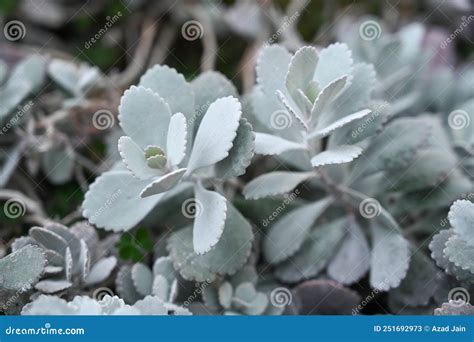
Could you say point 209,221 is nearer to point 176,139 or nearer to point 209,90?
point 176,139

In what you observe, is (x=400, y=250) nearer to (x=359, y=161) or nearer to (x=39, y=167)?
(x=359, y=161)

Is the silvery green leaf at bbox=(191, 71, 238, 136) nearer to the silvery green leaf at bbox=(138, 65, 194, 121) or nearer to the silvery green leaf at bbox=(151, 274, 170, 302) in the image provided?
the silvery green leaf at bbox=(138, 65, 194, 121)

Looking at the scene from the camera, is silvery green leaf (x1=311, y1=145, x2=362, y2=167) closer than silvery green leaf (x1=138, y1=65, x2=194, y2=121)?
Yes

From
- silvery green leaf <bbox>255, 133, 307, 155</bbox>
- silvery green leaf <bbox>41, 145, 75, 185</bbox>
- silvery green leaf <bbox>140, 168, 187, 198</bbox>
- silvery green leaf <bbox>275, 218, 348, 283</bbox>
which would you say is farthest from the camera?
silvery green leaf <bbox>41, 145, 75, 185</bbox>

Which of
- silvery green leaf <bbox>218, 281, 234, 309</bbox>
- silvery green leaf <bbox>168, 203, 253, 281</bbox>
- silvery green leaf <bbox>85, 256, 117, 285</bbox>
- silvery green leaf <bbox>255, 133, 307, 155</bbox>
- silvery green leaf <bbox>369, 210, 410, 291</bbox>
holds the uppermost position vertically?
silvery green leaf <bbox>255, 133, 307, 155</bbox>

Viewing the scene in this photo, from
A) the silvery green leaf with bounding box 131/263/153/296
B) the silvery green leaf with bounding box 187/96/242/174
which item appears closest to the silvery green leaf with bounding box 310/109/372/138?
the silvery green leaf with bounding box 187/96/242/174

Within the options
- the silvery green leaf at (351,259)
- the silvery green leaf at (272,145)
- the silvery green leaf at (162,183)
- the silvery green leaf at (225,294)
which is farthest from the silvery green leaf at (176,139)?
the silvery green leaf at (351,259)

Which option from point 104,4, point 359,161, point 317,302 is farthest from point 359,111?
point 104,4
